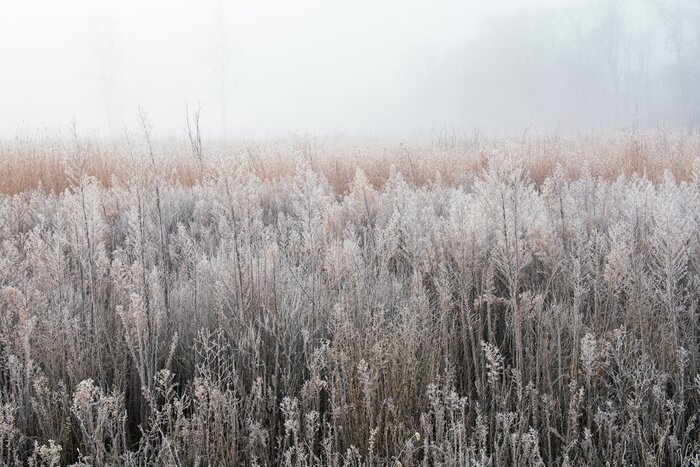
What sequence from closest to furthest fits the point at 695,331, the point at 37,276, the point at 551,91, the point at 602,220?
the point at 695,331 < the point at 37,276 < the point at 602,220 < the point at 551,91

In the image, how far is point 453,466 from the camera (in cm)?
162

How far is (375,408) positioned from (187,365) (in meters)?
0.92

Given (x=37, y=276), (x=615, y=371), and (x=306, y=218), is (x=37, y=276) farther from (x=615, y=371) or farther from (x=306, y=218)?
(x=615, y=371)

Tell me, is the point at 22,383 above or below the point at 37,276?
below

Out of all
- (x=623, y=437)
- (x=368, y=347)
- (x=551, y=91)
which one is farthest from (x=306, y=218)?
(x=551, y=91)

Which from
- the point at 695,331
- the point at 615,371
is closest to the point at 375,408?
the point at 615,371

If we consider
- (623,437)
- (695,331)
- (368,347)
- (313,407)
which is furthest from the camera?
(695,331)

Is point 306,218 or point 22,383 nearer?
point 22,383

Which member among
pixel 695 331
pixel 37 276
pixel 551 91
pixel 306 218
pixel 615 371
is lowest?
pixel 615 371

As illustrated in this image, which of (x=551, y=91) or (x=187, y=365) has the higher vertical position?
(x=551, y=91)

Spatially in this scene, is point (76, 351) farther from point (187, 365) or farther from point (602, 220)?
point (602, 220)

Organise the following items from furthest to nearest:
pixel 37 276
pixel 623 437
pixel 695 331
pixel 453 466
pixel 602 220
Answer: pixel 602 220 < pixel 37 276 < pixel 695 331 < pixel 623 437 < pixel 453 466

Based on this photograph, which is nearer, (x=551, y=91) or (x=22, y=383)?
(x=22, y=383)

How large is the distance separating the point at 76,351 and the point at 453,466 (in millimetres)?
1684
